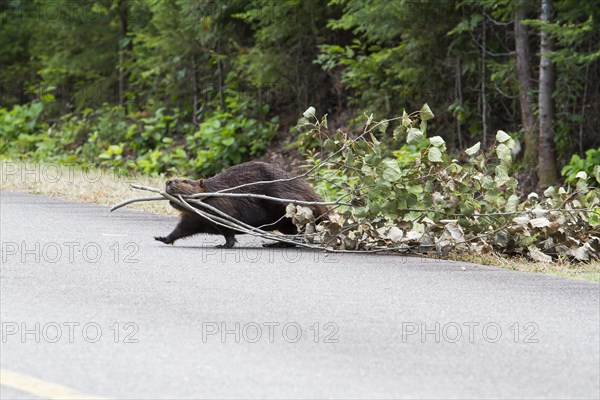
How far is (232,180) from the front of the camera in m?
9.43

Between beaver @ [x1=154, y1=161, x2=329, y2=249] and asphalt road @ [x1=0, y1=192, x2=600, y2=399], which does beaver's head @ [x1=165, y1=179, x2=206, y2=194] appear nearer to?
beaver @ [x1=154, y1=161, x2=329, y2=249]

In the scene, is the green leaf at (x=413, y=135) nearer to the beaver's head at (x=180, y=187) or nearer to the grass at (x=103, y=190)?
the grass at (x=103, y=190)

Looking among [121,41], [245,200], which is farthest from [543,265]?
[121,41]

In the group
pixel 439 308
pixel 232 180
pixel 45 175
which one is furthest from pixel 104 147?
pixel 439 308

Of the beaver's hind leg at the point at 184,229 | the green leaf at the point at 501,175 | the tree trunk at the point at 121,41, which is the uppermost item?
the tree trunk at the point at 121,41

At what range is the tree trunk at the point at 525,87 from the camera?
48.6 feet

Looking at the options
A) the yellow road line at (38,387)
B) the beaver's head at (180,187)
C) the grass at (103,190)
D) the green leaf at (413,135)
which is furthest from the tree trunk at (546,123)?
the yellow road line at (38,387)

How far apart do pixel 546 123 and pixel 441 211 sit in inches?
244

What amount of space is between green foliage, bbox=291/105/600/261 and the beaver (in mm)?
469

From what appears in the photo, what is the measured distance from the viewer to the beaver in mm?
9133

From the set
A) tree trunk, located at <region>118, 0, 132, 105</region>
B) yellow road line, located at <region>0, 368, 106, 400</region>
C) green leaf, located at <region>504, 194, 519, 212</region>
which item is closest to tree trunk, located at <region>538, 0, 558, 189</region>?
green leaf, located at <region>504, 194, 519, 212</region>

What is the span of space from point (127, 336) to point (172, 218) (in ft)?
18.4

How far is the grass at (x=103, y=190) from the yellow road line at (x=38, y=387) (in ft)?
14.6

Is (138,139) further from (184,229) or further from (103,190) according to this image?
(184,229)
